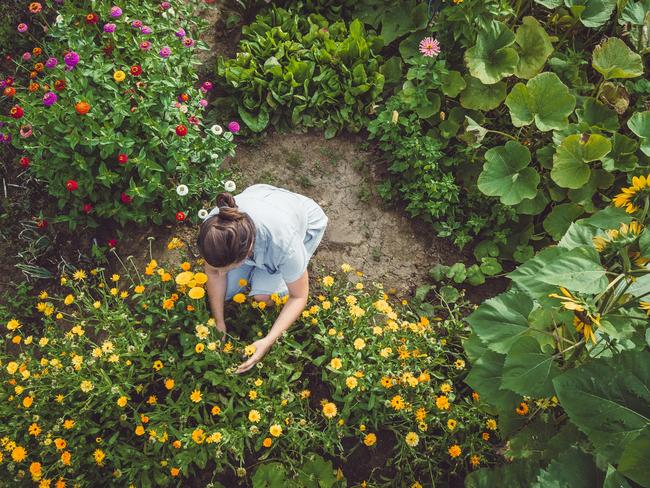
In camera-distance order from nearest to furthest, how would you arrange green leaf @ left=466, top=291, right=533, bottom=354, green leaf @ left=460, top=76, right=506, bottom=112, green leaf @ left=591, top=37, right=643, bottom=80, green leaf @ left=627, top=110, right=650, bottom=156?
green leaf @ left=466, top=291, right=533, bottom=354
green leaf @ left=627, top=110, right=650, bottom=156
green leaf @ left=591, top=37, right=643, bottom=80
green leaf @ left=460, top=76, right=506, bottom=112

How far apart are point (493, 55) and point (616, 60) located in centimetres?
75

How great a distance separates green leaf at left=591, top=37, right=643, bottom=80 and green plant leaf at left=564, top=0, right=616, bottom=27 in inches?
8.8

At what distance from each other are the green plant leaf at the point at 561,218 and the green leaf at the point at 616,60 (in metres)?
0.85

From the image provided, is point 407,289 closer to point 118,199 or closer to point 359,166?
point 359,166

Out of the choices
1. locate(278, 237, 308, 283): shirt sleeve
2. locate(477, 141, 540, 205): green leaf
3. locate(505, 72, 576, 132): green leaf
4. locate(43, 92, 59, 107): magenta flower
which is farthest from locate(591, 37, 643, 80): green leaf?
locate(43, 92, 59, 107): magenta flower

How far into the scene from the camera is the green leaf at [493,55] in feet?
9.68

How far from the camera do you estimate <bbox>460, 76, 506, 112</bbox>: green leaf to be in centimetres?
305

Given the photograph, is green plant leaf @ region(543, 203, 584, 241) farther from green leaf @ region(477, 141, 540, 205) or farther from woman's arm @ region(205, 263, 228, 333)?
woman's arm @ region(205, 263, 228, 333)

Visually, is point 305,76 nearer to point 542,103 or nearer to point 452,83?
point 452,83

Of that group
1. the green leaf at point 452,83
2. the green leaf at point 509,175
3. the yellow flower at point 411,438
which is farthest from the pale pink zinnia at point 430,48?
the yellow flower at point 411,438

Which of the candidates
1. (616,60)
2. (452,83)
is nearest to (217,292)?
(452,83)

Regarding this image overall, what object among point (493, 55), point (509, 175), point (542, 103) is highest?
point (493, 55)

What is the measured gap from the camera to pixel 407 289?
299 centimetres

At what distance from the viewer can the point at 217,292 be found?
7.66 feet
